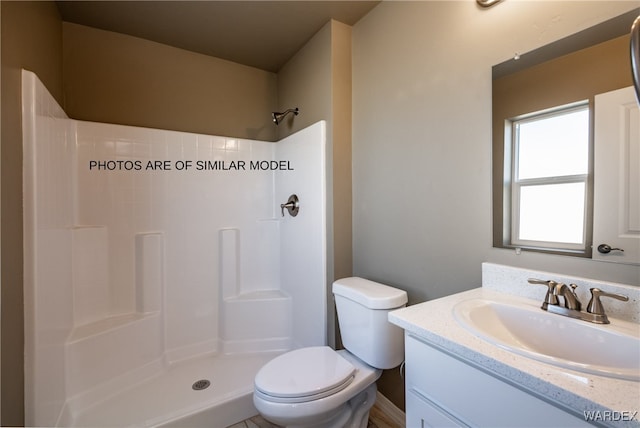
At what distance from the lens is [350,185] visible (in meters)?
1.78

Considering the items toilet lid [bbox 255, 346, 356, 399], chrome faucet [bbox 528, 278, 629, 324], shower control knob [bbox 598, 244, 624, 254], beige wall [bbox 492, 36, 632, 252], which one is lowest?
toilet lid [bbox 255, 346, 356, 399]

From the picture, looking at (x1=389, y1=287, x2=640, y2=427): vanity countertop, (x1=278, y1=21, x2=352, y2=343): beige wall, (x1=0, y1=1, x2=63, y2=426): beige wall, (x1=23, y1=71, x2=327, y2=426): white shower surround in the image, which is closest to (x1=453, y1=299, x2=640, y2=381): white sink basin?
(x1=389, y1=287, x2=640, y2=427): vanity countertop

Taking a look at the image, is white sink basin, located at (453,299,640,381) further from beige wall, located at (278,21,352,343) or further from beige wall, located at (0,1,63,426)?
beige wall, located at (0,1,63,426)

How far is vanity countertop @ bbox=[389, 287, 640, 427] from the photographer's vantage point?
0.48 meters

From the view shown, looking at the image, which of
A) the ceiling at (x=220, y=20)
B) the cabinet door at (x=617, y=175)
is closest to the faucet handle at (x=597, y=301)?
the cabinet door at (x=617, y=175)

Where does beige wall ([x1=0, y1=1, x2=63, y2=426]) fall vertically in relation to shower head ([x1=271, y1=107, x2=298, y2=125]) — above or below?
below

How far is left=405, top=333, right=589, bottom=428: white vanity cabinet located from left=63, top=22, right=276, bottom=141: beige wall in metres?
2.12

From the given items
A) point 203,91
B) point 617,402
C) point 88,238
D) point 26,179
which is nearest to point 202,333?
point 88,238

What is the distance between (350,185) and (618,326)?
4.23 ft

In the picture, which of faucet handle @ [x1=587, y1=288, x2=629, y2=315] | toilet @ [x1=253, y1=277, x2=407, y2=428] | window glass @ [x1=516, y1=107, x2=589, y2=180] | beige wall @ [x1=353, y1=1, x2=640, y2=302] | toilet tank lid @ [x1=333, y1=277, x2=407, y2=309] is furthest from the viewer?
toilet tank lid @ [x1=333, y1=277, x2=407, y2=309]

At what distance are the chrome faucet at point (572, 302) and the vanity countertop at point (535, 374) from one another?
314 millimetres

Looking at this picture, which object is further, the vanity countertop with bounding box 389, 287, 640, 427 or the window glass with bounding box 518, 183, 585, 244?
the window glass with bounding box 518, 183, 585, 244

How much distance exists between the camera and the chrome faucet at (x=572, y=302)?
0.77 m

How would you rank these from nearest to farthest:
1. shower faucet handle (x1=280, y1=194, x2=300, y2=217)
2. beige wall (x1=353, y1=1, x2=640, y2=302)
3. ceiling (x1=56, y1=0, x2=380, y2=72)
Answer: beige wall (x1=353, y1=1, x2=640, y2=302) → ceiling (x1=56, y1=0, x2=380, y2=72) → shower faucet handle (x1=280, y1=194, x2=300, y2=217)
